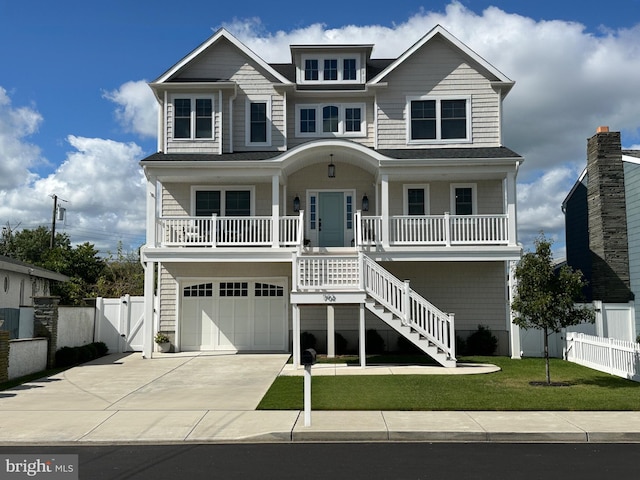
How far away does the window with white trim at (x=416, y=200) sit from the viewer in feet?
68.1

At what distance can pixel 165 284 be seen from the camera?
21.0 meters

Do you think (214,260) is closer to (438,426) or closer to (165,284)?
(165,284)

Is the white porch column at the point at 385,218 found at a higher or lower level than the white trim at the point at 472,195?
lower

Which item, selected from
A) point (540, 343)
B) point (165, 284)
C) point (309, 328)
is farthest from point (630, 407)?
point (165, 284)

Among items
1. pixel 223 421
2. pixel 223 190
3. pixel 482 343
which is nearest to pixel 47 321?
pixel 223 190

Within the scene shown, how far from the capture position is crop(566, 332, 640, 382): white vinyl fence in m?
13.9

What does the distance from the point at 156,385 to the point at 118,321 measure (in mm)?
8098

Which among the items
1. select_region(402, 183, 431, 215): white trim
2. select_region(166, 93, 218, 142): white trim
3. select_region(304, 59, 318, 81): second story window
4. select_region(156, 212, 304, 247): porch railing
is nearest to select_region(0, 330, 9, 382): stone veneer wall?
select_region(156, 212, 304, 247): porch railing

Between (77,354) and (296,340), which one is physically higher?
(296,340)

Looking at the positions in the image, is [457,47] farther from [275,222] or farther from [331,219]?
[275,222]

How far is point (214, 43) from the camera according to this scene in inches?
844

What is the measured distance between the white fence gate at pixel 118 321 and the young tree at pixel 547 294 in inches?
519

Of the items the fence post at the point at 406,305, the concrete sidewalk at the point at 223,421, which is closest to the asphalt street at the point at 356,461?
the concrete sidewalk at the point at 223,421

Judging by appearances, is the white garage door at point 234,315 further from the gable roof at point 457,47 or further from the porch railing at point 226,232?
the gable roof at point 457,47
